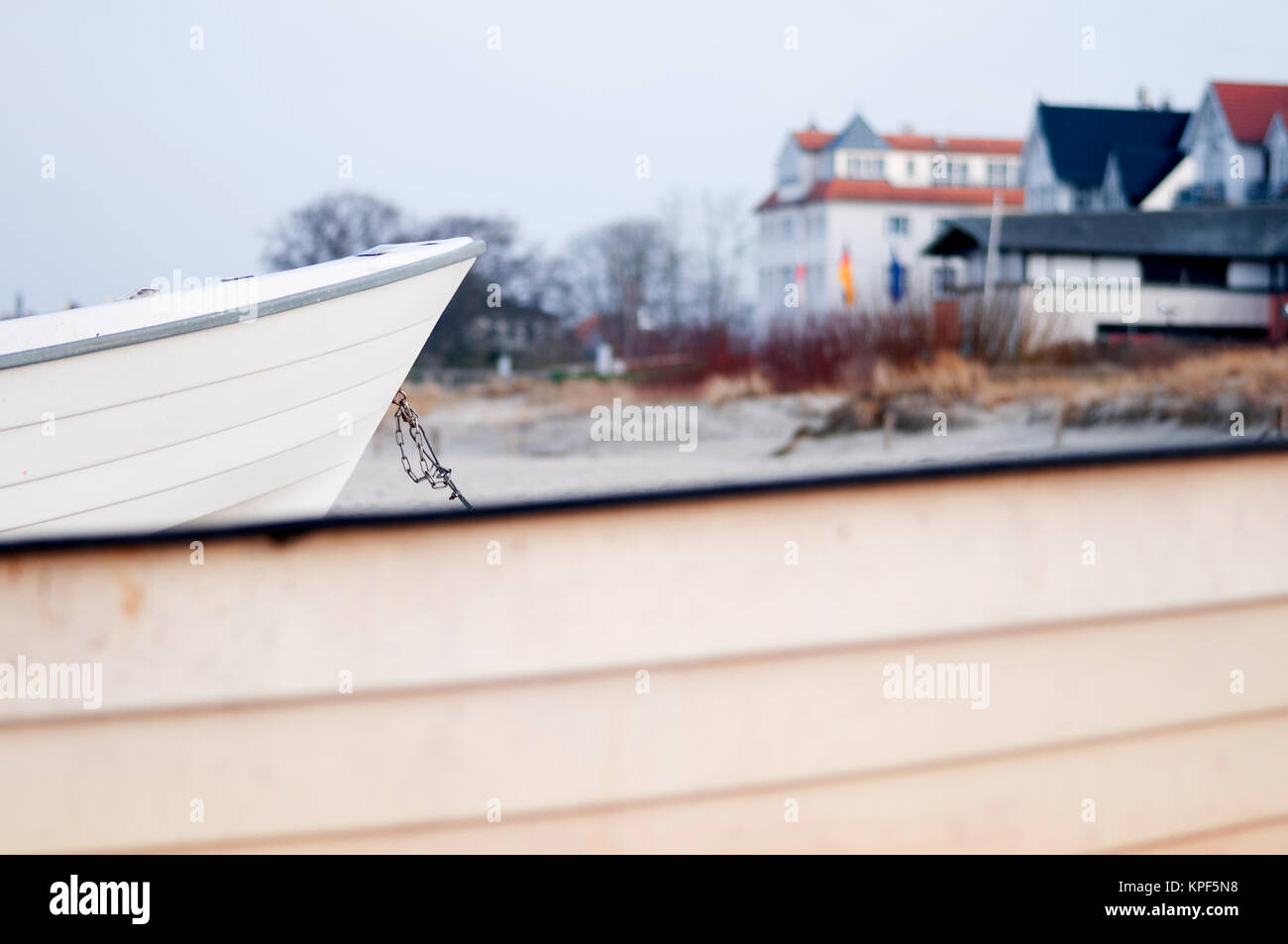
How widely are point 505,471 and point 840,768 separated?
1363 cm

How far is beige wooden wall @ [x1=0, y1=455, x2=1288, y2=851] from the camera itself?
1631mm

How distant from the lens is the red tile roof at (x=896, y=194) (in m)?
39.2

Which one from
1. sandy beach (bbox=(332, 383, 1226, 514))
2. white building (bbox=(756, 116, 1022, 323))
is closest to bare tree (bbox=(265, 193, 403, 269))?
sandy beach (bbox=(332, 383, 1226, 514))

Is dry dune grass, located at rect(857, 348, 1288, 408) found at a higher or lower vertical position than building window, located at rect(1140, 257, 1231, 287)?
lower

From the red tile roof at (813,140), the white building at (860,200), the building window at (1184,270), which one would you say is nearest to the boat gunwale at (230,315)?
the building window at (1184,270)

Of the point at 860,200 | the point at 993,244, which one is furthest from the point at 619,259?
the point at 993,244

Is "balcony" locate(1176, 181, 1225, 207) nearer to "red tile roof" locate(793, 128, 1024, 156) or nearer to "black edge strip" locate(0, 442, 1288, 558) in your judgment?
"red tile roof" locate(793, 128, 1024, 156)

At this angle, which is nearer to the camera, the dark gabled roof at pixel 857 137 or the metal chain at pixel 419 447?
the metal chain at pixel 419 447

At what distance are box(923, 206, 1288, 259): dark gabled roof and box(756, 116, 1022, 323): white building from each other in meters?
10.4

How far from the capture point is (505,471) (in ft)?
50.1

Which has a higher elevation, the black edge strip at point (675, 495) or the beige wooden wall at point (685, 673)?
the black edge strip at point (675, 495)

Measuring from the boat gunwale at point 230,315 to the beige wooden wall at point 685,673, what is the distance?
40 centimetres

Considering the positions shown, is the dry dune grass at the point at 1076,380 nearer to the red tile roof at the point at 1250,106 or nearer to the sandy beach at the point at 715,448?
the sandy beach at the point at 715,448
